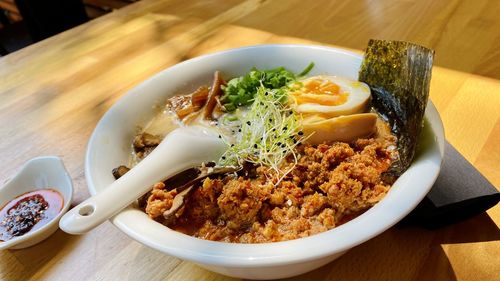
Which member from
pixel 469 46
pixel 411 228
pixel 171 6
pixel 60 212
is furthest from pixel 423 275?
pixel 171 6

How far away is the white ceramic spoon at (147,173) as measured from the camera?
0.76 m

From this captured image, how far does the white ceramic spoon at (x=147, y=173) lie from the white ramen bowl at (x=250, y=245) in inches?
1.4

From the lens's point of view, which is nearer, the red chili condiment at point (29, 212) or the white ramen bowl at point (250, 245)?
the white ramen bowl at point (250, 245)

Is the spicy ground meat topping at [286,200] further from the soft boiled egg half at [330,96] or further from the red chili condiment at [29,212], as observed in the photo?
the red chili condiment at [29,212]

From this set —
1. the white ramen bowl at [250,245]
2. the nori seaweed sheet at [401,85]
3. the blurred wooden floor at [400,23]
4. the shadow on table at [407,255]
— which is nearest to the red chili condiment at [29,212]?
the white ramen bowl at [250,245]

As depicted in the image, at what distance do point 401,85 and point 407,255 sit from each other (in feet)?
1.42

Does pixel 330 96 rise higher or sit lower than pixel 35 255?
higher

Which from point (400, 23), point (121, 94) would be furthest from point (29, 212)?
point (400, 23)

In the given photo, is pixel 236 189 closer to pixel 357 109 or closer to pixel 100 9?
pixel 357 109

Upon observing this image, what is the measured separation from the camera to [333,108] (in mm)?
1049

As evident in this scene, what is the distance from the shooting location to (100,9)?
11.8ft

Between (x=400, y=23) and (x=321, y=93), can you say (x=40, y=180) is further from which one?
(x=400, y=23)

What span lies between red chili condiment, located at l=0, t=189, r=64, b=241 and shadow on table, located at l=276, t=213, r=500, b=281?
70 centimetres

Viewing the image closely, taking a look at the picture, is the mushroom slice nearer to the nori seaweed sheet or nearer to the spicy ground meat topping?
the spicy ground meat topping
